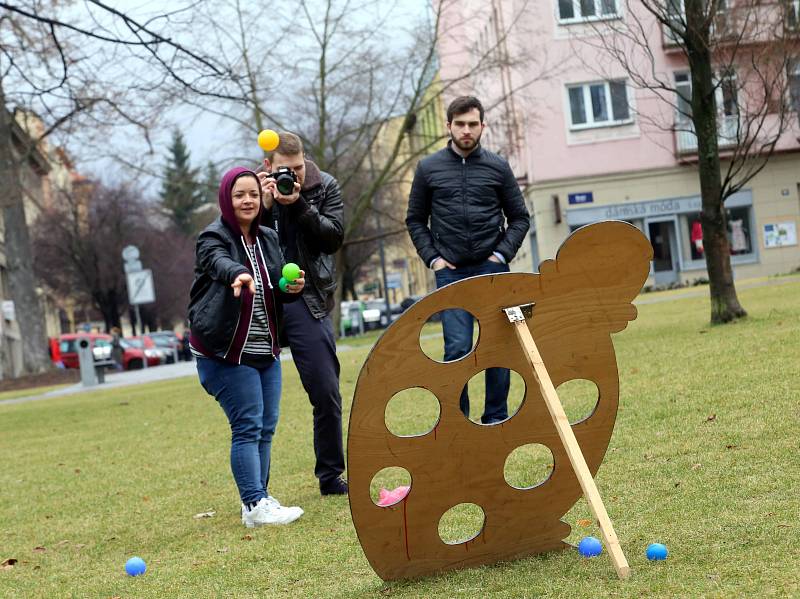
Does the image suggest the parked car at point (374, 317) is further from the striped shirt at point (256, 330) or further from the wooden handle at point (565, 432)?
the wooden handle at point (565, 432)

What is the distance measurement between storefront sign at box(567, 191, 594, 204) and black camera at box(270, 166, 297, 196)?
32.7 m

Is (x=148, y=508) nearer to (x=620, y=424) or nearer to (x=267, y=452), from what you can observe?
(x=267, y=452)

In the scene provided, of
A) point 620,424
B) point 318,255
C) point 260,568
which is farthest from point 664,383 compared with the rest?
point 260,568

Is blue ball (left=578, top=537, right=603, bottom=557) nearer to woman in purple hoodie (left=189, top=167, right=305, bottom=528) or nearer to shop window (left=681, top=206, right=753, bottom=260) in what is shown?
woman in purple hoodie (left=189, top=167, right=305, bottom=528)

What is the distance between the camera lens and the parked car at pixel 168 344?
149 feet

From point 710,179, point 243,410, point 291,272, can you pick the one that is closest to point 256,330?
point 243,410

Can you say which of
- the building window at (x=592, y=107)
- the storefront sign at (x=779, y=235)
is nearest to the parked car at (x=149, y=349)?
the building window at (x=592, y=107)

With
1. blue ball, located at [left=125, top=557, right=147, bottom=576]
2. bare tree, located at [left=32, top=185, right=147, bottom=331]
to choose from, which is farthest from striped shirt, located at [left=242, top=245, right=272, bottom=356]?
bare tree, located at [left=32, top=185, right=147, bottom=331]

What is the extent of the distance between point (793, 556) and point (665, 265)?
3572cm

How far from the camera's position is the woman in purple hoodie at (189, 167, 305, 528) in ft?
19.2

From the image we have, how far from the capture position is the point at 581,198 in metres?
38.1

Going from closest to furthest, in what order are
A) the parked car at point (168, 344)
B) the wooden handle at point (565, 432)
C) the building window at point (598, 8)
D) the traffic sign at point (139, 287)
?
the wooden handle at point (565, 432) → the building window at point (598, 8) → the traffic sign at point (139, 287) → the parked car at point (168, 344)

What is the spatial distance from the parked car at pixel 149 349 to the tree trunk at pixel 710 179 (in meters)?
29.7

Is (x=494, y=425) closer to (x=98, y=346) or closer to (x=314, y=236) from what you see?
(x=314, y=236)
